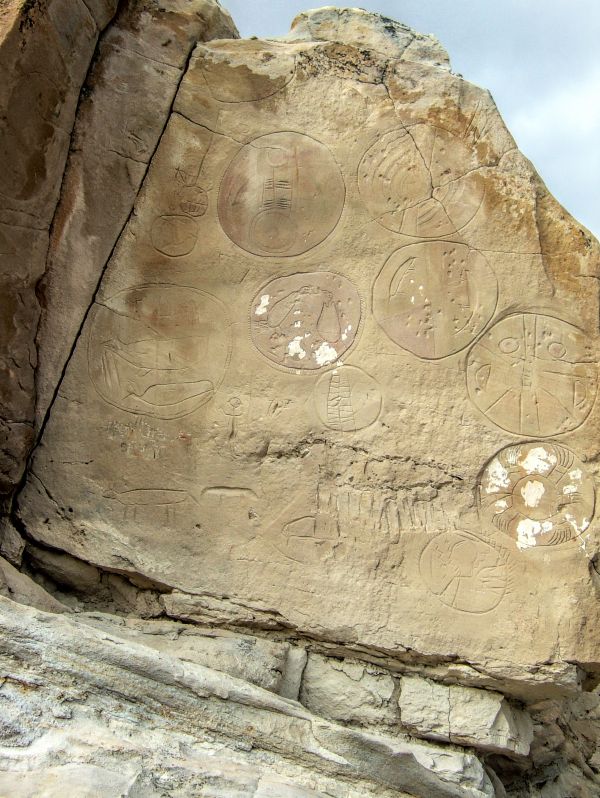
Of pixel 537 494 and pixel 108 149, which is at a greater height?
pixel 108 149

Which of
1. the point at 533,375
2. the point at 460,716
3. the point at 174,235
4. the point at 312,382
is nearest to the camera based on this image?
the point at 460,716

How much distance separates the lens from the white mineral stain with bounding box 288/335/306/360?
13.9 feet

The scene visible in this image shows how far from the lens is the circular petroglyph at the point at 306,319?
13.9 feet

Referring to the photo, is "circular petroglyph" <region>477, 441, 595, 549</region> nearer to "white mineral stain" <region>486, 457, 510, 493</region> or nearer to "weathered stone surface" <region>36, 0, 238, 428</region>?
"white mineral stain" <region>486, 457, 510, 493</region>

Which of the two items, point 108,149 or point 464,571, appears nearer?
point 464,571

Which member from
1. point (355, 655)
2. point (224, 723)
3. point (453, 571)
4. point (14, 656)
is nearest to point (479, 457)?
point (453, 571)

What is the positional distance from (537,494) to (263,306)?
1.57 metres

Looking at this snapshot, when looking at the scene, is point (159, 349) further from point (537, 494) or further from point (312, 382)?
point (537, 494)

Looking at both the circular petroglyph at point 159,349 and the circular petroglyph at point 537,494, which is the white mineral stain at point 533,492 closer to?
the circular petroglyph at point 537,494

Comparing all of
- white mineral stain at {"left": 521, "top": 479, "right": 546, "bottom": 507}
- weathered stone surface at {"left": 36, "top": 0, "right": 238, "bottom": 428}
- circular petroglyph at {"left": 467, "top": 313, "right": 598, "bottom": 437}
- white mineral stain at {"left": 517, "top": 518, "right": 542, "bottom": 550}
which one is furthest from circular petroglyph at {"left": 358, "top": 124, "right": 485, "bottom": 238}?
white mineral stain at {"left": 517, "top": 518, "right": 542, "bottom": 550}

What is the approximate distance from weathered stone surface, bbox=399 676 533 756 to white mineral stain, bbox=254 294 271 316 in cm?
185

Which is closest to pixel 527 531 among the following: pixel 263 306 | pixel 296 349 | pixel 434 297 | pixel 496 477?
pixel 496 477

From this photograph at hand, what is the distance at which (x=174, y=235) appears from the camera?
14.2 feet

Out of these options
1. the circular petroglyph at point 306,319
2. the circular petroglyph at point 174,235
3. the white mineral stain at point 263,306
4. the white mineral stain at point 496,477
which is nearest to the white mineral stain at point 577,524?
the white mineral stain at point 496,477
